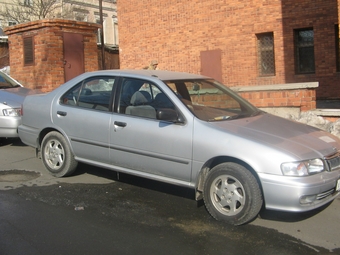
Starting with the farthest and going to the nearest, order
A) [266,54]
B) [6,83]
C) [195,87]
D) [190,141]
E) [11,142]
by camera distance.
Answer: [266,54] → [6,83] → [11,142] → [195,87] → [190,141]

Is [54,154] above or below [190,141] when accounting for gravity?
below

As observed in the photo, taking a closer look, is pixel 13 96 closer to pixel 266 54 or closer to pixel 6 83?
pixel 6 83

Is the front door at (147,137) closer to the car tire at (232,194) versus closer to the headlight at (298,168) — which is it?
the car tire at (232,194)

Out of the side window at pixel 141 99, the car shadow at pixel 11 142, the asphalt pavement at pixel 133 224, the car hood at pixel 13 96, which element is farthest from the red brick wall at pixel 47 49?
the side window at pixel 141 99

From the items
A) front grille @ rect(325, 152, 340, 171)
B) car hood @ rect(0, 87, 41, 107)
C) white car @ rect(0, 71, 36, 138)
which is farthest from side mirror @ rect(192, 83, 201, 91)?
car hood @ rect(0, 87, 41, 107)

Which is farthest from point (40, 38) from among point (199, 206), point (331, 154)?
point (331, 154)

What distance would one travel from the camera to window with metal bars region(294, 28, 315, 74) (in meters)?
15.5

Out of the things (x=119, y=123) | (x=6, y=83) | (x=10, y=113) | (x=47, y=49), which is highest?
(x=47, y=49)

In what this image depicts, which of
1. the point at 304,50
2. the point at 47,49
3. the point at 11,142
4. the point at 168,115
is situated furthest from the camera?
the point at 304,50

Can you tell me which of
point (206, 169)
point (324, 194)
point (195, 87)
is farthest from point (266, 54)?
point (324, 194)

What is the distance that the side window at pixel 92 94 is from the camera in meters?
5.92

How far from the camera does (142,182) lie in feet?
20.6

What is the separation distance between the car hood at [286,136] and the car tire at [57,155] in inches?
92.8

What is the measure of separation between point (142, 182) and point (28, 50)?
24.8ft
